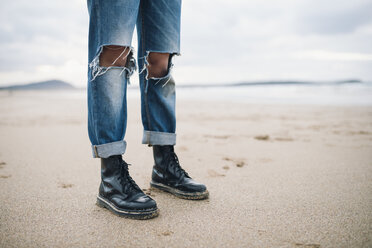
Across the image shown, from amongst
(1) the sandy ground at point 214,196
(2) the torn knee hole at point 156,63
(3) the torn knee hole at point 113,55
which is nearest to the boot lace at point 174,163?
(1) the sandy ground at point 214,196

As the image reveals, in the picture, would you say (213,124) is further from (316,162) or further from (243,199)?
(243,199)

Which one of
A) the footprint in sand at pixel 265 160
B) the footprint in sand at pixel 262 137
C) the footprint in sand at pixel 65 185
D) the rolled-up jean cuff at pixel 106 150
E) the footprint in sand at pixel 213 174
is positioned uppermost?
the rolled-up jean cuff at pixel 106 150

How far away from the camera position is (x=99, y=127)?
3.35 ft

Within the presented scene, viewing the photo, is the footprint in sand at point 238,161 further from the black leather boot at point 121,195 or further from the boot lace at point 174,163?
the black leather boot at point 121,195

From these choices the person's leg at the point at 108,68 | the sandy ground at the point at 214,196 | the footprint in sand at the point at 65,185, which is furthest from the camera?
the footprint in sand at the point at 65,185

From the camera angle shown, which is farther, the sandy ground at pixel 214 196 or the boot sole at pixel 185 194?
the boot sole at pixel 185 194

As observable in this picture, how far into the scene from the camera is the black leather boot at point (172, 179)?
1172mm

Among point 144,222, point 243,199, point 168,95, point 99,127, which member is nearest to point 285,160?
point 243,199

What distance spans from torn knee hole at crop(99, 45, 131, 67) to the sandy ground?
23.8 inches

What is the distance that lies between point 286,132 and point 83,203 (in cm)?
237

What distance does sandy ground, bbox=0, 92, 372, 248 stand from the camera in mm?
860

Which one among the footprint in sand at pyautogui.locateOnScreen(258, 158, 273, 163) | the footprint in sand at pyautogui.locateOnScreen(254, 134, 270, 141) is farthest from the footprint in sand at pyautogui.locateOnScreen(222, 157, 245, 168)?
the footprint in sand at pyautogui.locateOnScreen(254, 134, 270, 141)

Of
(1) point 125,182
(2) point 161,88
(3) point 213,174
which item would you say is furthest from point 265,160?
(1) point 125,182

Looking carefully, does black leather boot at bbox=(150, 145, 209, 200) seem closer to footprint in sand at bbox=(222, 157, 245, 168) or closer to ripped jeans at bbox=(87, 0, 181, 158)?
ripped jeans at bbox=(87, 0, 181, 158)
